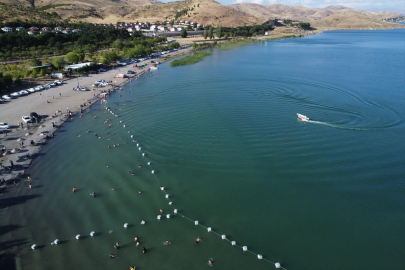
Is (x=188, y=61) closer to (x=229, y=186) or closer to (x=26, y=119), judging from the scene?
(x=26, y=119)

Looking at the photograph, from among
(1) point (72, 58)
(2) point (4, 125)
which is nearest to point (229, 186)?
(2) point (4, 125)

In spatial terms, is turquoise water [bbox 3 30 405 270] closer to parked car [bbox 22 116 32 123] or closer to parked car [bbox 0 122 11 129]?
parked car [bbox 22 116 32 123]

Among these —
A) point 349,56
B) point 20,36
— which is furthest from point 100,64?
point 349,56

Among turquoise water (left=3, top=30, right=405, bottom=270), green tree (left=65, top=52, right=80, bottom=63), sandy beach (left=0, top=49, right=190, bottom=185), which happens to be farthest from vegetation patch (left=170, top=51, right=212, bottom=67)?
turquoise water (left=3, top=30, right=405, bottom=270)

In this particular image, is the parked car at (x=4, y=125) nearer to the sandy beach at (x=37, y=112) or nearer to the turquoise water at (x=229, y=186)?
the sandy beach at (x=37, y=112)

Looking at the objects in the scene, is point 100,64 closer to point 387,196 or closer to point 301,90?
point 301,90

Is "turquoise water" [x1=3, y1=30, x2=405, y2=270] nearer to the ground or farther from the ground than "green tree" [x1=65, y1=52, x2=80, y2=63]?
nearer to the ground

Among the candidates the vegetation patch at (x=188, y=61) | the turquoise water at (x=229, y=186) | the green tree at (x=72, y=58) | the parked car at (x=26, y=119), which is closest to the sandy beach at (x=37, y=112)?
the parked car at (x=26, y=119)
